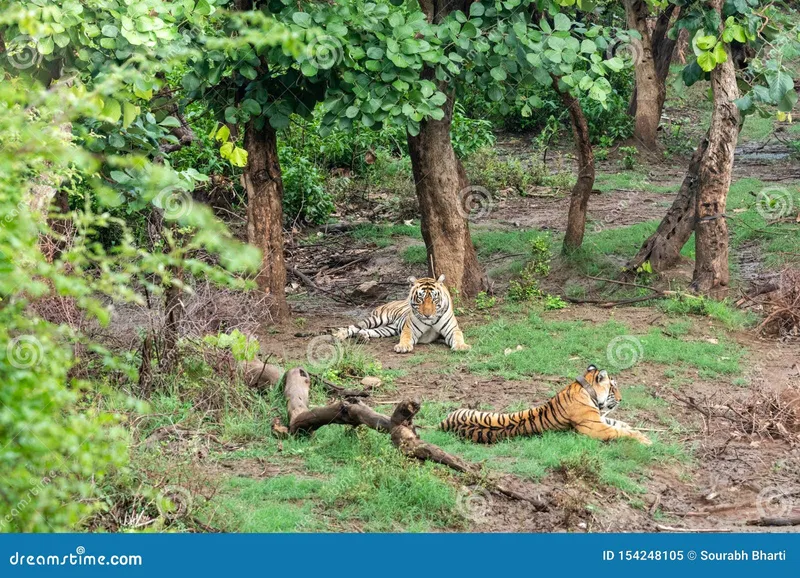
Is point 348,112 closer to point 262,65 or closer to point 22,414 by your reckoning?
point 262,65

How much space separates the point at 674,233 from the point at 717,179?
1.11 meters

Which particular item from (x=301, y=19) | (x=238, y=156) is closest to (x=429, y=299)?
(x=238, y=156)

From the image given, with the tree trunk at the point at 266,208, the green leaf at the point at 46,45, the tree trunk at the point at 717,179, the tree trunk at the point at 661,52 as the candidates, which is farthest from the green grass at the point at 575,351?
the tree trunk at the point at 661,52

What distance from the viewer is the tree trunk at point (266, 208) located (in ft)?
40.0

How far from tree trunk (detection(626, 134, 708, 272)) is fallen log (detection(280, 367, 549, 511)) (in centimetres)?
611

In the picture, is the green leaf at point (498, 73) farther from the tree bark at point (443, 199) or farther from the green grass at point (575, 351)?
the green grass at point (575, 351)

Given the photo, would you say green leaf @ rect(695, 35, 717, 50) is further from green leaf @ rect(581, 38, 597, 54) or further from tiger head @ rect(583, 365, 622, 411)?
tiger head @ rect(583, 365, 622, 411)

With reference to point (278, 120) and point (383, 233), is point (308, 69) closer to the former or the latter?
point (278, 120)

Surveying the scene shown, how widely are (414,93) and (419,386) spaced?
3021mm

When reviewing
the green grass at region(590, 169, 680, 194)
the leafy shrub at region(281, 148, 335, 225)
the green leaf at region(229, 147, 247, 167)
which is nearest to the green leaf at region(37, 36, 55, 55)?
the green leaf at region(229, 147, 247, 167)

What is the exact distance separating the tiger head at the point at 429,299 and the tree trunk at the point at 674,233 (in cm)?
274

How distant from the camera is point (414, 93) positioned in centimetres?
1094

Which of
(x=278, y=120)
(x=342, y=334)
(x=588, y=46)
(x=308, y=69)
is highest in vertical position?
(x=588, y=46)

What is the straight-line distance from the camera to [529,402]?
31.0 ft
